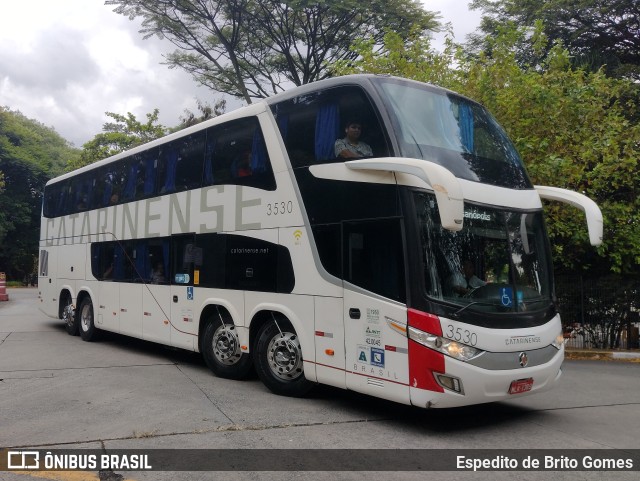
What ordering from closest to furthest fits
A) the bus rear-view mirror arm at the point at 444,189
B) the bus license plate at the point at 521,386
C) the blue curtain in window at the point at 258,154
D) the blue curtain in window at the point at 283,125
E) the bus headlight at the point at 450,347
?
the bus rear-view mirror arm at the point at 444,189
the bus headlight at the point at 450,347
the bus license plate at the point at 521,386
the blue curtain in window at the point at 283,125
the blue curtain in window at the point at 258,154

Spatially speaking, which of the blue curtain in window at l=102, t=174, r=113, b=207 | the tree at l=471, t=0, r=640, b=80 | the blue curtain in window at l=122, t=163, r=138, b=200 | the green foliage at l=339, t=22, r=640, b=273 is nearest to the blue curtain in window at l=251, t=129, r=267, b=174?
the blue curtain in window at l=122, t=163, r=138, b=200

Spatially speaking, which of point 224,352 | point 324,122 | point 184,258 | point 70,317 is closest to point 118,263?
point 184,258

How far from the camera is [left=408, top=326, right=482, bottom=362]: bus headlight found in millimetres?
6043

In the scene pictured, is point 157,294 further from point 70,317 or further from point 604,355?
point 604,355

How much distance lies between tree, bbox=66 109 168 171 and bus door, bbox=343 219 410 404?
30240 mm

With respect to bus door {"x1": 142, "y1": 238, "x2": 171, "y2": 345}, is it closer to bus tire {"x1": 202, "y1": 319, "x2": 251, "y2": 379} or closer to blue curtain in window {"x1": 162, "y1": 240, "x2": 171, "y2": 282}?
blue curtain in window {"x1": 162, "y1": 240, "x2": 171, "y2": 282}

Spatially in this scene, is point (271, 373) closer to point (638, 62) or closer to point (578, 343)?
point (578, 343)

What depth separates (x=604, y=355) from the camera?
12.5 metres

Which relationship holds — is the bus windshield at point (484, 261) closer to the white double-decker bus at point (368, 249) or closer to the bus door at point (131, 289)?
the white double-decker bus at point (368, 249)

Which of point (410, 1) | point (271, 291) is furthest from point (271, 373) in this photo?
point (410, 1)

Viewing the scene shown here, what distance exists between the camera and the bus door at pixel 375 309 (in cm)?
636

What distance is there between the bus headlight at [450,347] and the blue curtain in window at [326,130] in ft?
8.26

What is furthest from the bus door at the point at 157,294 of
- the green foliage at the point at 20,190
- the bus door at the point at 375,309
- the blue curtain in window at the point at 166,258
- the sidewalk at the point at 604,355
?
the green foliage at the point at 20,190

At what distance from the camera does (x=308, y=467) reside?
5227 mm
